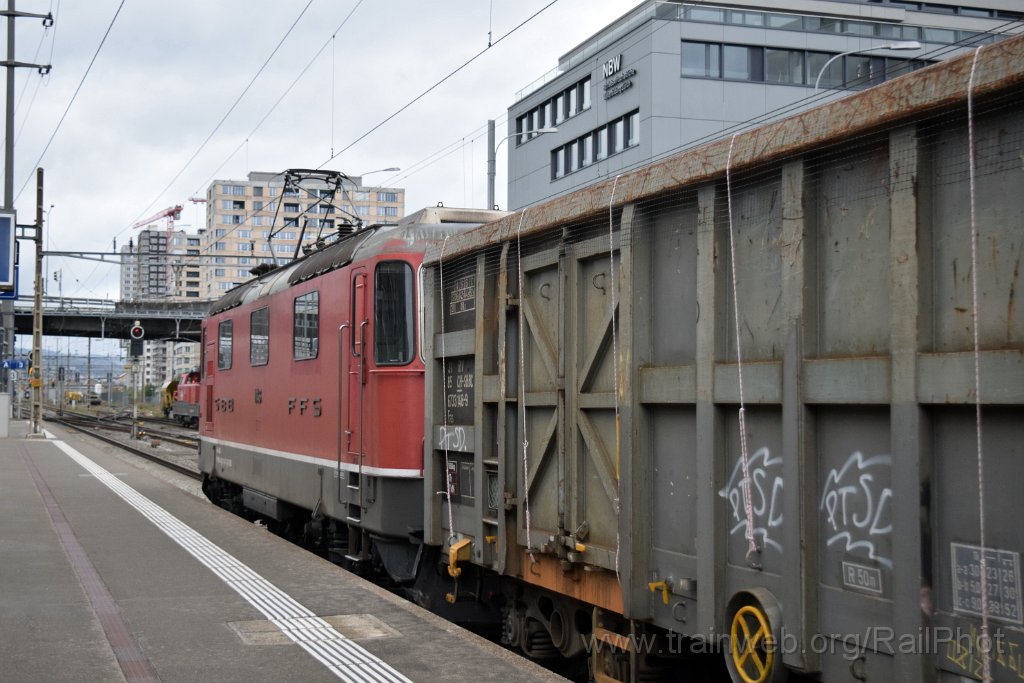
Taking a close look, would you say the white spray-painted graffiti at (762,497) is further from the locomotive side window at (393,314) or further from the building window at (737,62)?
the building window at (737,62)

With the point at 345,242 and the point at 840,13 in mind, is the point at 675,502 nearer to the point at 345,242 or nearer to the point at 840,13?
the point at 345,242

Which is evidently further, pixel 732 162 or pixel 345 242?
pixel 345 242

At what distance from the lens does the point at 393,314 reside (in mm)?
8812

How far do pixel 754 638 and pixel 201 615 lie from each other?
4652 millimetres

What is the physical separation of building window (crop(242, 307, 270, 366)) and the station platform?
2.03m

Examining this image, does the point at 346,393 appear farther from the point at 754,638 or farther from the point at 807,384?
the point at 807,384

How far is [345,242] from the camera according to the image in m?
10.2

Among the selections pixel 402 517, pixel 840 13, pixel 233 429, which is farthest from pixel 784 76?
pixel 402 517

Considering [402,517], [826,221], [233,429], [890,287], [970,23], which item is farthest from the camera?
[970,23]

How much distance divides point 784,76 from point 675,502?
123ft

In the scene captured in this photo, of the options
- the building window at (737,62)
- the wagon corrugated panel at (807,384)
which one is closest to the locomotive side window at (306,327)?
the wagon corrugated panel at (807,384)

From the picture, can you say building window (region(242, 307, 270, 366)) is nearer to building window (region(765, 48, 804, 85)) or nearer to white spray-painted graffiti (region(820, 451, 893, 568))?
white spray-painted graffiti (region(820, 451, 893, 568))

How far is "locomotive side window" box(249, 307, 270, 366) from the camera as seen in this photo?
12.7 meters

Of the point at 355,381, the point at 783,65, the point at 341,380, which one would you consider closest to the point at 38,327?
the point at 783,65
